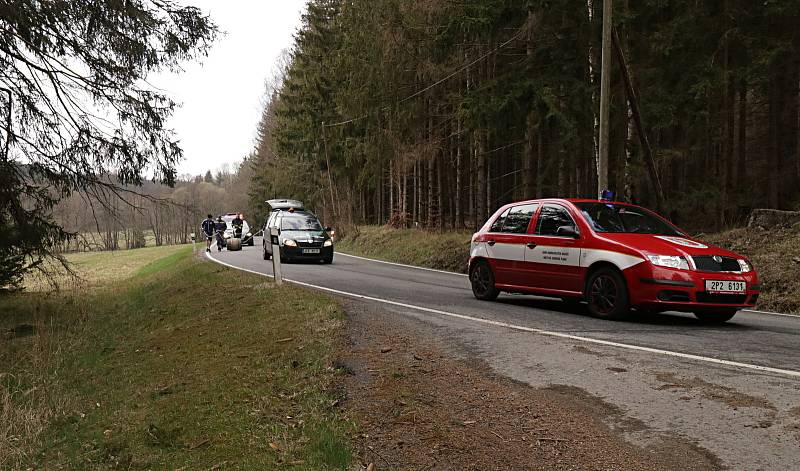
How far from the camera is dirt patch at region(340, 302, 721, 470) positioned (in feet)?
12.6

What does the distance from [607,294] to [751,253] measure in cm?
624

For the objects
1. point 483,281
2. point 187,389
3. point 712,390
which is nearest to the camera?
point 712,390

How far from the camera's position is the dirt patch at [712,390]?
456cm

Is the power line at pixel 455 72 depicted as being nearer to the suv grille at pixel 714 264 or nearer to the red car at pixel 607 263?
the red car at pixel 607 263

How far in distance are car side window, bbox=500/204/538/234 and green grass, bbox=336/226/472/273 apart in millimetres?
8730

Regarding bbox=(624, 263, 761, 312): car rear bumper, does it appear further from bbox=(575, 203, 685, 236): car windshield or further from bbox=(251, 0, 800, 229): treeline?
bbox=(251, 0, 800, 229): treeline

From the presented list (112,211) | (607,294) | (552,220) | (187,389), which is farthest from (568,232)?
(112,211)

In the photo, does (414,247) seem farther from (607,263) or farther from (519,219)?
(607,263)

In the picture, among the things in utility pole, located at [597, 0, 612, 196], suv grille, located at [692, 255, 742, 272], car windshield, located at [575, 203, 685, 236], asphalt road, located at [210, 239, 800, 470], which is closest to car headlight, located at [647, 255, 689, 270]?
→ suv grille, located at [692, 255, 742, 272]

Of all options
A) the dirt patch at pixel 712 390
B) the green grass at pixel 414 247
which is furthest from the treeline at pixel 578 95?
the dirt patch at pixel 712 390

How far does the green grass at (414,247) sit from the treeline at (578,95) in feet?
5.34

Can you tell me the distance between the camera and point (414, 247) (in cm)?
2416

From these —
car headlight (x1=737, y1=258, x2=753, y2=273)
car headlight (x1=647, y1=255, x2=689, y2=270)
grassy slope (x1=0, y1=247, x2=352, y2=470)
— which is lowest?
grassy slope (x1=0, y1=247, x2=352, y2=470)

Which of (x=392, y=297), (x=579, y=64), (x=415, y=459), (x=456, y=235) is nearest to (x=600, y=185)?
(x=579, y=64)
